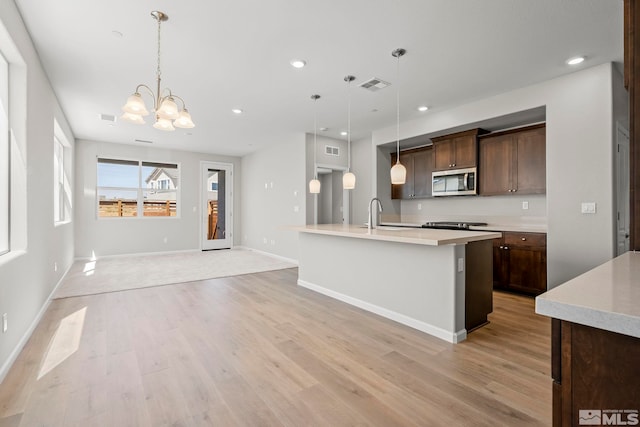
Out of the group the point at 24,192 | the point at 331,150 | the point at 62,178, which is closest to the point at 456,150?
the point at 331,150

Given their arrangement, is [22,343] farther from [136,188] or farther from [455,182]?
[136,188]

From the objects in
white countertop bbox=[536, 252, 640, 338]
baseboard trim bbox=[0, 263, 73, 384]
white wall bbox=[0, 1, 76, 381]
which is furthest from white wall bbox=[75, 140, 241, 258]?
white countertop bbox=[536, 252, 640, 338]

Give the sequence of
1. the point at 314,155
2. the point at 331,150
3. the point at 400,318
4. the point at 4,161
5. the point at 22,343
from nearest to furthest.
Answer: the point at 4,161 → the point at 22,343 → the point at 400,318 → the point at 314,155 → the point at 331,150

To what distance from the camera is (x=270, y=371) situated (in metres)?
2.21

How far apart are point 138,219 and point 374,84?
6.63 m

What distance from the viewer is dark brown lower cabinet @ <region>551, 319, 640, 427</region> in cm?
66

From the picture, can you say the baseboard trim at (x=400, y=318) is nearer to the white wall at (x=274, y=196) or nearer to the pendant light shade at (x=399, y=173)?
the pendant light shade at (x=399, y=173)

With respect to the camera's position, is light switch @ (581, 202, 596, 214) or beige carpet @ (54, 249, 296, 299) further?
beige carpet @ (54, 249, 296, 299)

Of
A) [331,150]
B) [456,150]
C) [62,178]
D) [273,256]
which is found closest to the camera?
[456,150]

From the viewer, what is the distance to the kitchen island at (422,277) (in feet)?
9.00

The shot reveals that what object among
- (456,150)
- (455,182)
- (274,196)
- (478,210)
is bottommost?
(478,210)

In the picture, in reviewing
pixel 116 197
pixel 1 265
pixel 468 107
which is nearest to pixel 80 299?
pixel 1 265

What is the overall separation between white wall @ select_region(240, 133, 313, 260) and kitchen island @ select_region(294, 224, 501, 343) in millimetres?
2517

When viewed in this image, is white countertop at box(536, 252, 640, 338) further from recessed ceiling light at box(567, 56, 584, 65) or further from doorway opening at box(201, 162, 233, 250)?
doorway opening at box(201, 162, 233, 250)
